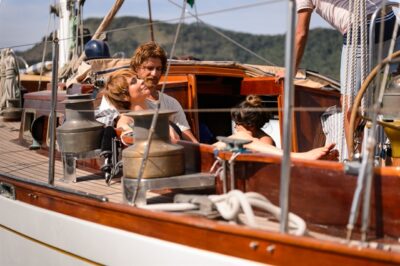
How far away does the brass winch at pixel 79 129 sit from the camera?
4129mm

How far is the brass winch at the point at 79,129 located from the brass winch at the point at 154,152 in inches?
27.0

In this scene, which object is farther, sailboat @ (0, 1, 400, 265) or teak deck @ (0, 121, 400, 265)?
sailboat @ (0, 1, 400, 265)

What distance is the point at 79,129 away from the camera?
411cm

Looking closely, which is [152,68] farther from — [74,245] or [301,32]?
[74,245]

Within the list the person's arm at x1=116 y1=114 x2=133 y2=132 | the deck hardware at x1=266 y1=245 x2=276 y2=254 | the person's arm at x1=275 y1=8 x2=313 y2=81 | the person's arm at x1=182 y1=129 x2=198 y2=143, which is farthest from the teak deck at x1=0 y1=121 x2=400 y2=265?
the person's arm at x1=275 y1=8 x2=313 y2=81

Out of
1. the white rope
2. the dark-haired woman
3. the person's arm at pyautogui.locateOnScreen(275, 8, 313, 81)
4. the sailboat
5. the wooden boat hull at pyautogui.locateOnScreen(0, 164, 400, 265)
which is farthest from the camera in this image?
the person's arm at pyautogui.locateOnScreen(275, 8, 313, 81)

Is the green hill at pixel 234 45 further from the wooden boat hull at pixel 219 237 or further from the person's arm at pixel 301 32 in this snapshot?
the wooden boat hull at pixel 219 237

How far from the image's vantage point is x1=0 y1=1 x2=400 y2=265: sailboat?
288 centimetres

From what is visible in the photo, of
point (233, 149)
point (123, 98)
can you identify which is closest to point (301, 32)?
point (123, 98)

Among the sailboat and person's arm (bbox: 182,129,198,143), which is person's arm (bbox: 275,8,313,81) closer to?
person's arm (bbox: 182,129,198,143)

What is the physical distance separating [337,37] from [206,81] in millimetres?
35262

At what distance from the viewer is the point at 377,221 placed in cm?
305

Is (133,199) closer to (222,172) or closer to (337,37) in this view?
(222,172)

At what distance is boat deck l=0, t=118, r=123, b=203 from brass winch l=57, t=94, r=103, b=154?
200mm
